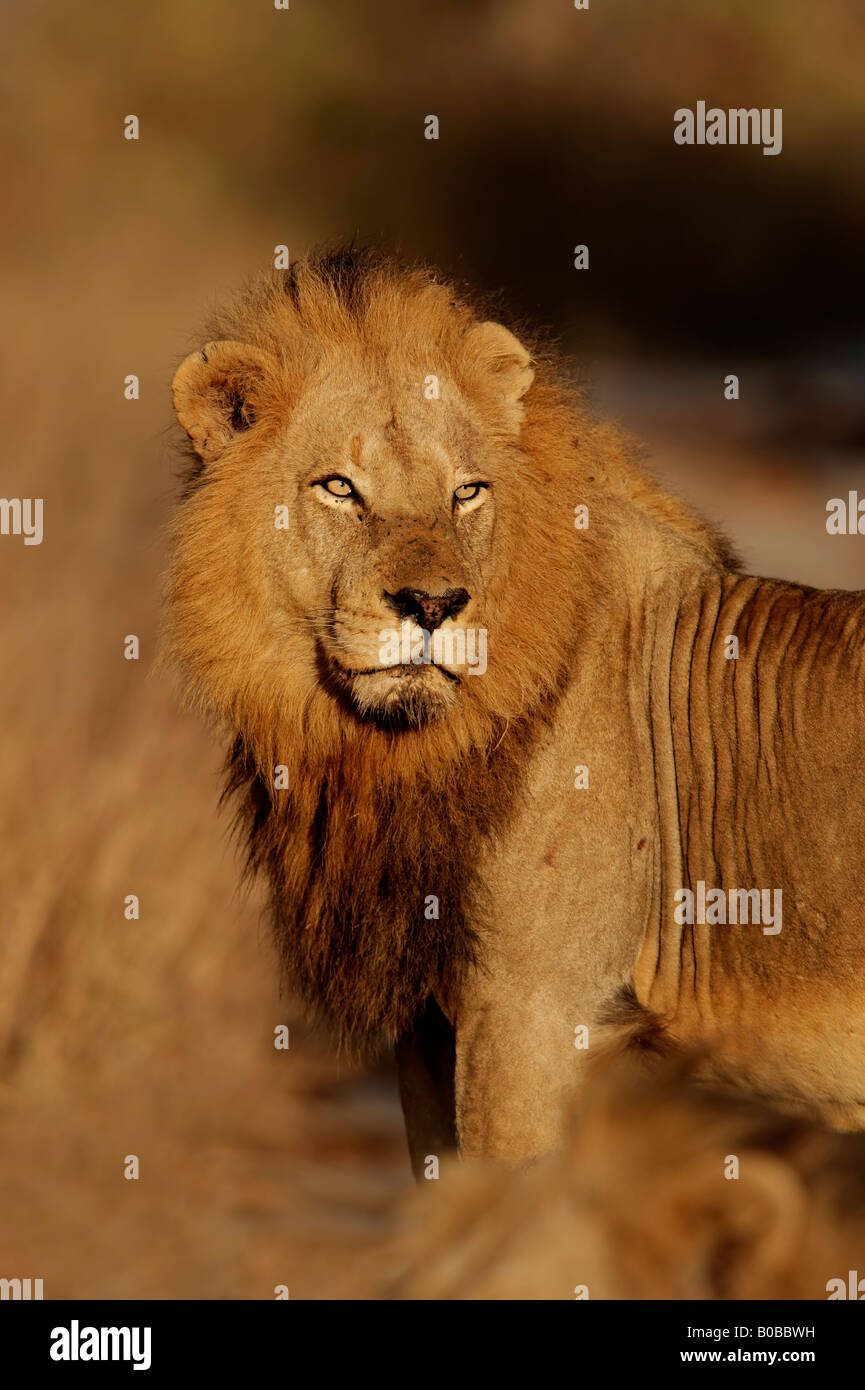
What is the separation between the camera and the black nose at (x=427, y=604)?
3.25 m

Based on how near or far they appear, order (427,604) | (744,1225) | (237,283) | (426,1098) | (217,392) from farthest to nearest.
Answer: (237,283)
(426,1098)
(217,392)
(427,604)
(744,1225)

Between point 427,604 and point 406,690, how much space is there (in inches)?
9.1

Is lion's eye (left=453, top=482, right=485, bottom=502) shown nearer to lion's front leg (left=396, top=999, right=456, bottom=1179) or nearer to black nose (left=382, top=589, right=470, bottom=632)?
black nose (left=382, top=589, right=470, bottom=632)

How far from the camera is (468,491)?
367cm

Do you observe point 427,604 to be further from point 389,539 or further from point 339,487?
point 339,487

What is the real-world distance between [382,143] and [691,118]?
74.3 inches

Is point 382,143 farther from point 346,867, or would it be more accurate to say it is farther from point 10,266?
point 346,867

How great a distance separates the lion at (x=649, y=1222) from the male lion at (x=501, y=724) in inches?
93.1

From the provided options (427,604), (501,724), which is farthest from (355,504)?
(501,724)

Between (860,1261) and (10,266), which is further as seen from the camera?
(10,266)

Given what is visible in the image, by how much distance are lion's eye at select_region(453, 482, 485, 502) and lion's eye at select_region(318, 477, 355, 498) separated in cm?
25

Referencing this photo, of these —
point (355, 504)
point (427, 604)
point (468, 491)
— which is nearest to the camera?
point (427, 604)

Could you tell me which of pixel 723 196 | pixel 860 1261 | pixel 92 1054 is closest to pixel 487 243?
pixel 723 196

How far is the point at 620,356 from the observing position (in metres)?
10.3
